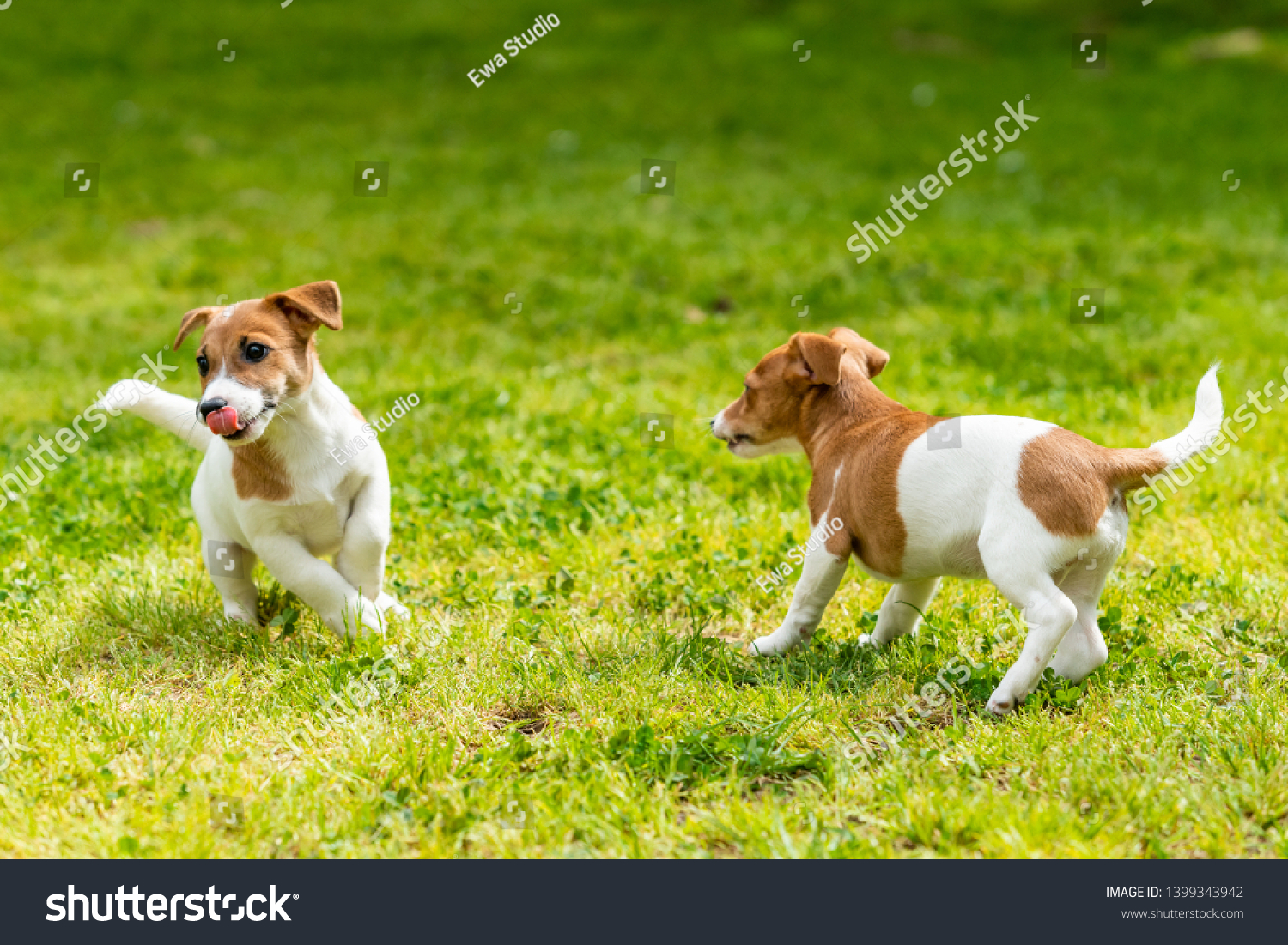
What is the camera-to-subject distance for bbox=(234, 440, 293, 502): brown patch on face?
4594mm

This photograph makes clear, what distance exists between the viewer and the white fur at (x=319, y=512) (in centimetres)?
462

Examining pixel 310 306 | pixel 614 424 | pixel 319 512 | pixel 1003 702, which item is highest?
pixel 310 306

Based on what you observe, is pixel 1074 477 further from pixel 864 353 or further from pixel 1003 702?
pixel 864 353

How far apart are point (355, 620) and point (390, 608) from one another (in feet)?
0.86

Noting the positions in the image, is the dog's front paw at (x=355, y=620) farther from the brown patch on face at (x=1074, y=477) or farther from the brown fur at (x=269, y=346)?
the brown patch on face at (x=1074, y=477)

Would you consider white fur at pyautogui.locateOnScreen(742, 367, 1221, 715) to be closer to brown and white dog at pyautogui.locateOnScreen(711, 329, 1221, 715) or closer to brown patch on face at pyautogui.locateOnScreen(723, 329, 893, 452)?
brown and white dog at pyautogui.locateOnScreen(711, 329, 1221, 715)

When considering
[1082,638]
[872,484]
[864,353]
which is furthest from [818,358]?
[1082,638]

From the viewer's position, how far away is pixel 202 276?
38.1 feet

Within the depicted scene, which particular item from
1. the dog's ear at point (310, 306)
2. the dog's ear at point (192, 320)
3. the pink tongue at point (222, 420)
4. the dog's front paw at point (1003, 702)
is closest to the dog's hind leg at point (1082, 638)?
the dog's front paw at point (1003, 702)

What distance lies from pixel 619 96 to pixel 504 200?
508 centimetres

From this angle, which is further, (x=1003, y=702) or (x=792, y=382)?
(x=792, y=382)

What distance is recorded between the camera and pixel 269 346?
4.40 meters

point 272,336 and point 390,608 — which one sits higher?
point 272,336

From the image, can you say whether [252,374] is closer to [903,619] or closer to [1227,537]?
[903,619]
